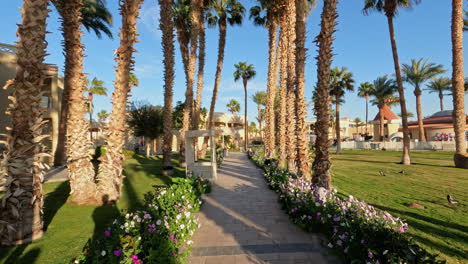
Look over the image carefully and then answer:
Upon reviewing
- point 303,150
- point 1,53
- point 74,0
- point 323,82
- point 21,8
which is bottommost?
point 303,150

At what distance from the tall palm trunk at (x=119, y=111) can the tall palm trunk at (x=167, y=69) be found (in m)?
5.45

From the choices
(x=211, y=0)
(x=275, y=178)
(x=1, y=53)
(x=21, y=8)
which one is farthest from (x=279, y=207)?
(x=1, y=53)

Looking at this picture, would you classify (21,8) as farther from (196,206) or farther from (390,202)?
(390,202)

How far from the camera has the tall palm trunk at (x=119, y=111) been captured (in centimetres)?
666

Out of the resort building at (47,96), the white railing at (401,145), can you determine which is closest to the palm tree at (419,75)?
the white railing at (401,145)

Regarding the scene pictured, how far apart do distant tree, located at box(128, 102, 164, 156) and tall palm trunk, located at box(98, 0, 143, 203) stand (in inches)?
657

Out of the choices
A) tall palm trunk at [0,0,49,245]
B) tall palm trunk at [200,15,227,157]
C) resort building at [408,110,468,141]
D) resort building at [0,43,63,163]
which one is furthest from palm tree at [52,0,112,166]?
resort building at [408,110,468,141]

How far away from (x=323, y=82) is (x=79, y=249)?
695 cm

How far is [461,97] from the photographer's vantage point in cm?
1400

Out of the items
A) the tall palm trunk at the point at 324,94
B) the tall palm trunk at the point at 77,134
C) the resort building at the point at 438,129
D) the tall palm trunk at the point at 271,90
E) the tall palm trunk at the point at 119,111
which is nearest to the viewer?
the tall palm trunk at the point at 324,94

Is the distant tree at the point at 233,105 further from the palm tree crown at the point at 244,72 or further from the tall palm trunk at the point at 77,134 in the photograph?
the tall palm trunk at the point at 77,134

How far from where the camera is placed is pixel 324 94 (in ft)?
21.1

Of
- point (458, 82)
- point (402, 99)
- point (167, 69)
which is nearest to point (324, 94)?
point (167, 69)

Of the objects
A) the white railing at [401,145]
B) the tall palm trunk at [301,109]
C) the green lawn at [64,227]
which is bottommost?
the green lawn at [64,227]
